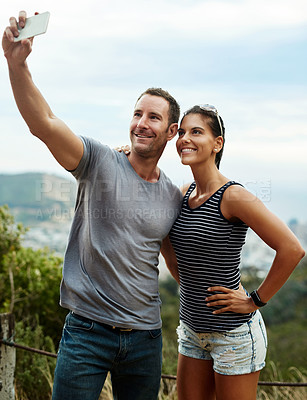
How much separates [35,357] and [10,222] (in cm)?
178

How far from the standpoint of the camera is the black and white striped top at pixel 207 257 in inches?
93.0

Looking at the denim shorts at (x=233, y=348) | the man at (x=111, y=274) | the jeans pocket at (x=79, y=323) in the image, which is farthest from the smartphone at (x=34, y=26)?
the denim shorts at (x=233, y=348)

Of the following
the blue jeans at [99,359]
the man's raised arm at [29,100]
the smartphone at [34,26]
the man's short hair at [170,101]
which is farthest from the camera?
the man's short hair at [170,101]

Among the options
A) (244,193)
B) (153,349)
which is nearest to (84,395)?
(153,349)

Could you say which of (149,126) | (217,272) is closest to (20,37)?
(149,126)

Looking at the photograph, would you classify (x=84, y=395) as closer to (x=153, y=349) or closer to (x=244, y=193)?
(x=153, y=349)

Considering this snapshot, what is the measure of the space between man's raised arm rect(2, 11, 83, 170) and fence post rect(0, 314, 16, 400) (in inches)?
71.3

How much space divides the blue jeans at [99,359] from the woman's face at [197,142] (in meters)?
0.92

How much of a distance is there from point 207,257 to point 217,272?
10 cm

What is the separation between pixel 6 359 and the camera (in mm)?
3477

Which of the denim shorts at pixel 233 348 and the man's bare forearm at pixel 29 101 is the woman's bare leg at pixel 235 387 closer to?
the denim shorts at pixel 233 348

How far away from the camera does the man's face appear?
251 centimetres

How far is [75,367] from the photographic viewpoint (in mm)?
2219

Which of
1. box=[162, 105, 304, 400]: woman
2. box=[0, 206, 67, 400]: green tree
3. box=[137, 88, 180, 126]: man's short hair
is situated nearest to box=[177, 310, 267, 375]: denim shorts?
box=[162, 105, 304, 400]: woman
